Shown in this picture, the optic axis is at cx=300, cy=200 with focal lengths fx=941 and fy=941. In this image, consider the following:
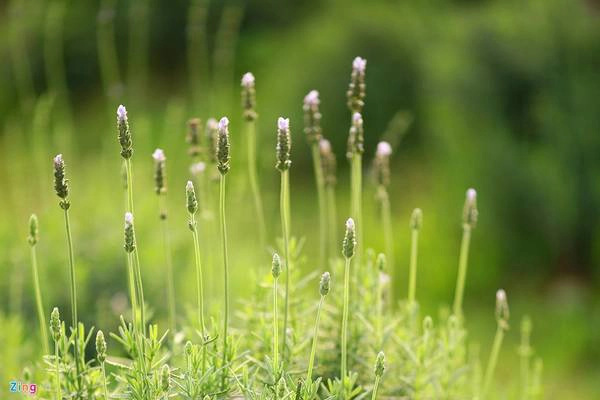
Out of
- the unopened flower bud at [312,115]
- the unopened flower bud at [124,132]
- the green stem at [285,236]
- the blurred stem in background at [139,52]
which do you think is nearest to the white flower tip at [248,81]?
the unopened flower bud at [312,115]

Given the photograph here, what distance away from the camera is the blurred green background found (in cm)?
288

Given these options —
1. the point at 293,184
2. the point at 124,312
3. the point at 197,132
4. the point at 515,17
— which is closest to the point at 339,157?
the point at 293,184

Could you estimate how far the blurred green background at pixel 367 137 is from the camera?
288cm

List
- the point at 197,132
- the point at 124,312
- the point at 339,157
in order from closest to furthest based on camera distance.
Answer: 1. the point at 197,132
2. the point at 124,312
3. the point at 339,157

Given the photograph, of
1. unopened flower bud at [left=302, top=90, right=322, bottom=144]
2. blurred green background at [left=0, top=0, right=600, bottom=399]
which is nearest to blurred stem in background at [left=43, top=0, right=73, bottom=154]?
blurred green background at [left=0, top=0, right=600, bottom=399]

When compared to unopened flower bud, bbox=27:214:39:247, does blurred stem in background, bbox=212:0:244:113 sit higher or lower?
higher

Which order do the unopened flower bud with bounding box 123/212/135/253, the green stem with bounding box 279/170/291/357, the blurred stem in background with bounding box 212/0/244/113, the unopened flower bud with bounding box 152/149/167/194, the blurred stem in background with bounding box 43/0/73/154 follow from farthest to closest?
the blurred stem in background with bounding box 43/0/73/154 → the blurred stem in background with bounding box 212/0/244/113 → the unopened flower bud with bounding box 152/149/167/194 → the green stem with bounding box 279/170/291/357 → the unopened flower bud with bounding box 123/212/135/253

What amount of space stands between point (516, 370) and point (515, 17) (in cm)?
158

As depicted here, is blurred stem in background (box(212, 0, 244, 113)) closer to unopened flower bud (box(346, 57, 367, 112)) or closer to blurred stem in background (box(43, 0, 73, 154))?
blurred stem in background (box(43, 0, 73, 154))

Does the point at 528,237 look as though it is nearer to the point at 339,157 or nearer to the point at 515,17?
the point at 515,17

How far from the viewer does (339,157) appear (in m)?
5.57

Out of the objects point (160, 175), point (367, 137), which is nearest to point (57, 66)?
point (367, 137)

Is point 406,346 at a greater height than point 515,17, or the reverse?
point 515,17

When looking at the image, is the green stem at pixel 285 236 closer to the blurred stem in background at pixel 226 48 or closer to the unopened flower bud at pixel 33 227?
the unopened flower bud at pixel 33 227
